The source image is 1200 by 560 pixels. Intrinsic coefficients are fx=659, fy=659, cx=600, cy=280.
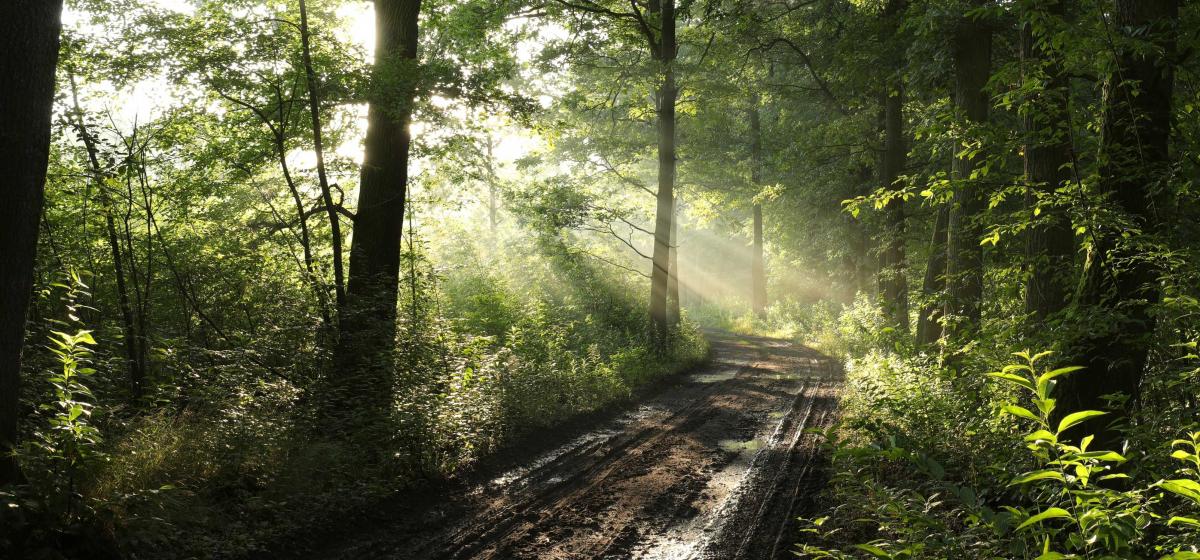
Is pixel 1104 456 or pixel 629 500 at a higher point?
pixel 1104 456

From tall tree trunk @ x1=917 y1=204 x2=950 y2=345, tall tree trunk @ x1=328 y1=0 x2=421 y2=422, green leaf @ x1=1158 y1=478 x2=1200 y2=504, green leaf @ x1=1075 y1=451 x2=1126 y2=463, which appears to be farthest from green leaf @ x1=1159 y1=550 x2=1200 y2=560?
tall tree trunk @ x1=917 y1=204 x2=950 y2=345

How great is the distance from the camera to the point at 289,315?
786cm

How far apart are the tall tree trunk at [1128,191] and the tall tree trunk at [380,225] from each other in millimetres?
6897

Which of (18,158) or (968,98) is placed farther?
(968,98)

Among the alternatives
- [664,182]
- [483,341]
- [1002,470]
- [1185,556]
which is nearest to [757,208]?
[664,182]

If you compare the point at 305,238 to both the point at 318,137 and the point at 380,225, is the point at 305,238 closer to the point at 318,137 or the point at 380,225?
the point at 380,225

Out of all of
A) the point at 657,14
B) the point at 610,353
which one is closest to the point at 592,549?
the point at 610,353

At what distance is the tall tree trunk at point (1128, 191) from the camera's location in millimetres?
4918

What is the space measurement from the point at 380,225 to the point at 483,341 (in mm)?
2333

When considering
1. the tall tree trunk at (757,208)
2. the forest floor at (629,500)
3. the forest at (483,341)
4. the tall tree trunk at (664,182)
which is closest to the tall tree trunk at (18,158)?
the forest at (483,341)

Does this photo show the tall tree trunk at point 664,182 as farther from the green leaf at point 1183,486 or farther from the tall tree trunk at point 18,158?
the green leaf at point 1183,486

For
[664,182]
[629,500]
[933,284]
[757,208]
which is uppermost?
[757,208]

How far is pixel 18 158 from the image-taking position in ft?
14.2

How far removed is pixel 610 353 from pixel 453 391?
700cm
